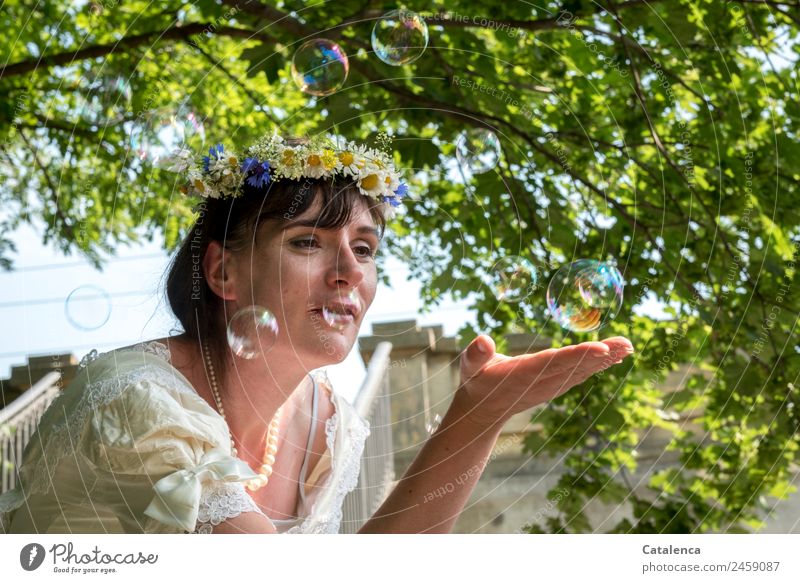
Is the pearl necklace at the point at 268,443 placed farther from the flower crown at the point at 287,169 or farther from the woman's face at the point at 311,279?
the flower crown at the point at 287,169

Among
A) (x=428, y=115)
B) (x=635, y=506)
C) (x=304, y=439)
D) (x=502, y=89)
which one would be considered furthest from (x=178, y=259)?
(x=635, y=506)

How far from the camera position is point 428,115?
14.3 feet

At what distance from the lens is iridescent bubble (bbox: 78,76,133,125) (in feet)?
14.0

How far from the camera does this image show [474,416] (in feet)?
8.46

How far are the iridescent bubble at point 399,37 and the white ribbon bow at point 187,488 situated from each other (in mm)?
1797

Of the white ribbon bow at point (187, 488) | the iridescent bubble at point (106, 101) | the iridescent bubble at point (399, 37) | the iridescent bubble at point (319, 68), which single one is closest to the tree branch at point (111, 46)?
the iridescent bubble at point (106, 101)

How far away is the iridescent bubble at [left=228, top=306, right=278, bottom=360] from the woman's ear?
11 cm

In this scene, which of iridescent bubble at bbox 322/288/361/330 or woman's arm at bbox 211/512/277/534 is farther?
iridescent bubble at bbox 322/288/361/330

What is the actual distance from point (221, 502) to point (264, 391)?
24.2 inches

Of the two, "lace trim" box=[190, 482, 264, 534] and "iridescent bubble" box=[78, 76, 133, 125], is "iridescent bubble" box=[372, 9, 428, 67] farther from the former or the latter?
"lace trim" box=[190, 482, 264, 534]

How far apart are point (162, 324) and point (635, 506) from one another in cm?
266

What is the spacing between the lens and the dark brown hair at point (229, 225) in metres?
2.86

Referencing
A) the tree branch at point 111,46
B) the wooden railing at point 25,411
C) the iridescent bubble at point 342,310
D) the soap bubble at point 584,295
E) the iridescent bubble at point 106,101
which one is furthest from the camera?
the wooden railing at point 25,411

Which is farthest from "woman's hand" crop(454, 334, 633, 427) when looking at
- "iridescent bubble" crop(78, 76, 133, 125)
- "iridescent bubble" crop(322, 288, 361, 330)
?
"iridescent bubble" crop(78, 76, 133, 125)
